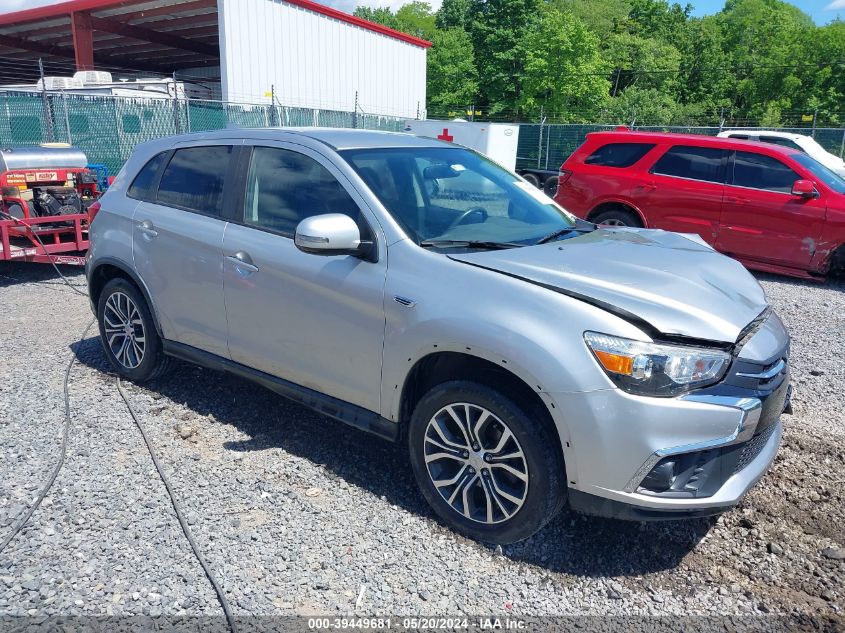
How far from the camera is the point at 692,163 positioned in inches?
361

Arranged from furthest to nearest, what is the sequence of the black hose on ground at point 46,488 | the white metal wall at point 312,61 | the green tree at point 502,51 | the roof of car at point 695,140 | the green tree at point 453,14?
the green tree at point 453,14, the green tree at point 502,51, the white metal wall at point 312,61, the roof of car at point 695,140, the black hose on ground at point 46,488

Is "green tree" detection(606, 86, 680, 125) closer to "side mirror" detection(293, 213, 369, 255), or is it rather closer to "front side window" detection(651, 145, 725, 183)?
"front side window" detection(651, 145, 725, 183)

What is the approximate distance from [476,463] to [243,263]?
1.84 meters

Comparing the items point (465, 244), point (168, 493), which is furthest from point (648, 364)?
point (168, 493)

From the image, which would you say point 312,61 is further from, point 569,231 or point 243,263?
point 569,231

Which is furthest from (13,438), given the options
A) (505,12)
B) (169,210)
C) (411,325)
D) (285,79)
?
(505,12)

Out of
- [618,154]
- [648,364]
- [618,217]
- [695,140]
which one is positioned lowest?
[618,217]

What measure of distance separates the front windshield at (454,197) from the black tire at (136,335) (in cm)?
207

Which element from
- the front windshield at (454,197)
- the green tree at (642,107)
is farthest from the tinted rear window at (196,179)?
the green tree at (642,107)

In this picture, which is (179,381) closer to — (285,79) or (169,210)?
(169,210)

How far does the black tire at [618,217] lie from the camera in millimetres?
9496

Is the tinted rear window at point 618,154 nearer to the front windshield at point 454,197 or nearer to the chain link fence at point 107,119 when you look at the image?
the front windshield at point 454,197

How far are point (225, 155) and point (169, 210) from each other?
0.60 metres

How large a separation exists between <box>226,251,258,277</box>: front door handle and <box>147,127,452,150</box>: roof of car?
0.75m
